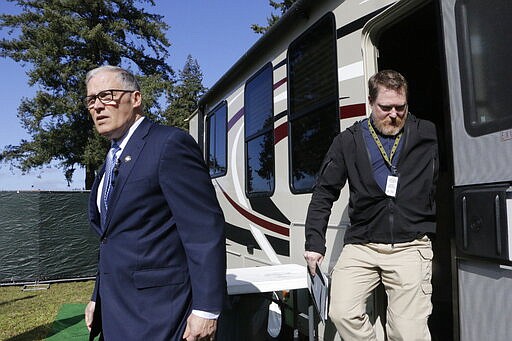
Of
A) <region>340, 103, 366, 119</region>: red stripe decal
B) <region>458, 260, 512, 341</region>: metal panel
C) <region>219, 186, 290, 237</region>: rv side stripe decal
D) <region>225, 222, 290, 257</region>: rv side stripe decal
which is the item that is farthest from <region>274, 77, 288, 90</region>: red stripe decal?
<region>458, 260, 512, 341</region>: metal panel

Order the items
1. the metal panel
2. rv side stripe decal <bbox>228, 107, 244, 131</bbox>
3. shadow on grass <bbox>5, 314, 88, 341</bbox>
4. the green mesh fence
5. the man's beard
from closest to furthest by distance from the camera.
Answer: the metal panel, the man's beard, rv side stripe decal <bbox>228, 107, 244, 131</bbox>, shadow on grass <bbox>5, 314, 88, 341</bbox>, the green mesh fence

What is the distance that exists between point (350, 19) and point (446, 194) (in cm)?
134

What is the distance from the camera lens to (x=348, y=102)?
2.85m

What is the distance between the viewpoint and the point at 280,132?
12.4 ft

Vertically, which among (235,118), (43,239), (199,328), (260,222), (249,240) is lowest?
(43,239)

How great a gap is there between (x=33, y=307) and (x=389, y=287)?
237 inches

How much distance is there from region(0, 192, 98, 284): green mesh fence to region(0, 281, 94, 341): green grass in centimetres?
31

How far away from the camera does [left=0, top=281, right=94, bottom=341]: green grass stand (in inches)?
216

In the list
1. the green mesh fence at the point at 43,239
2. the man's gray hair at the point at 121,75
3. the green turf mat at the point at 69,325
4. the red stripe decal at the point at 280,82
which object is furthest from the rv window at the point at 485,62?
the green mesh fence at the point at 43,239

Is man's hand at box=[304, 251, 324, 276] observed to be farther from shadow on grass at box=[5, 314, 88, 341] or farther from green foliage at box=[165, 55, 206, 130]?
green foliage at box=[165, 55, 206, 130]

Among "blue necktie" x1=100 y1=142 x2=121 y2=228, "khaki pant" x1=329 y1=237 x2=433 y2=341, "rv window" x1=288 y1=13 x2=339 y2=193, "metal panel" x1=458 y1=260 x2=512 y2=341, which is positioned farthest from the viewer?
"rv window" x1=288 y1=13 x2=339 y2=193

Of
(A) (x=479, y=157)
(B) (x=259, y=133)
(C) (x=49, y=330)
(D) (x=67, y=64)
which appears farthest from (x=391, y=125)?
(D) (x=67, y=64)

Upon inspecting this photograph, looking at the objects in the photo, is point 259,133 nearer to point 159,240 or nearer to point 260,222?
point 260,222

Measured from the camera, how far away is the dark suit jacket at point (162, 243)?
1.85 m
